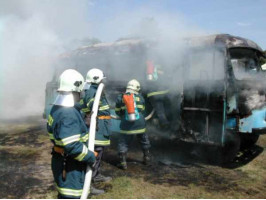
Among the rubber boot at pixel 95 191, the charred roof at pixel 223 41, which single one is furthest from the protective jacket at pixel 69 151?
the charred roof at pixel 223 41

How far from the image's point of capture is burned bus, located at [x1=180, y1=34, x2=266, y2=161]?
542cm

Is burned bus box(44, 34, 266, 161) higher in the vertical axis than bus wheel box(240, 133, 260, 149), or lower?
higher

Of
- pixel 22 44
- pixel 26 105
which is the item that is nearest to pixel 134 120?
pixel 26 105

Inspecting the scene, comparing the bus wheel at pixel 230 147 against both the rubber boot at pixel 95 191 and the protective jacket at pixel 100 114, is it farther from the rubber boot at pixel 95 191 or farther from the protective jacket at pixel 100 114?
the rubber boot at pixel 95 191

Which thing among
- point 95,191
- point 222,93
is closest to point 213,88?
point 222,93

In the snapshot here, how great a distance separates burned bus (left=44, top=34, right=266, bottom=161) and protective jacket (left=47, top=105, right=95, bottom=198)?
336cm

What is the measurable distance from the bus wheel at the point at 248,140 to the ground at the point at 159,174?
15cm

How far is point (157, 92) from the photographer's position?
639cm

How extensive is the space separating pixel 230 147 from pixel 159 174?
5.44 feet

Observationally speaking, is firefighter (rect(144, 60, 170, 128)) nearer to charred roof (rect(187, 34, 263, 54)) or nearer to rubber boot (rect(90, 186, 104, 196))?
charred roof (rect(187, 34, 263, 54))

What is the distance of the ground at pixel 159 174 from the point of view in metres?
4.46

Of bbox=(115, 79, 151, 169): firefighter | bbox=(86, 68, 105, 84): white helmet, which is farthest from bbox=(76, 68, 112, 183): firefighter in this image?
bbox=(115, 79, 151, 169): firefighter

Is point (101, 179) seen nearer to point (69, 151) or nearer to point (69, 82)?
point (69, 151)

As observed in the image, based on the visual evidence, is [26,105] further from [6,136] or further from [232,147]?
[232,147]
